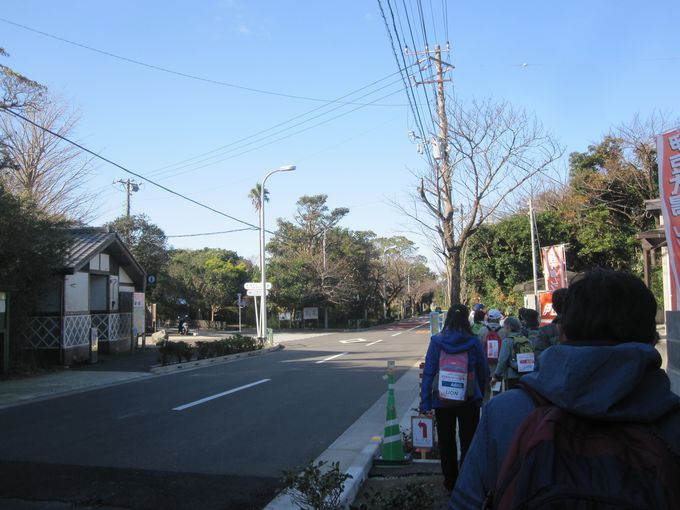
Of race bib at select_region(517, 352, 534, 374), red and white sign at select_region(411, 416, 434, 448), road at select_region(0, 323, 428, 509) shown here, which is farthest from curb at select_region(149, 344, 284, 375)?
race bib at select_region(517, 352, 534, 374)

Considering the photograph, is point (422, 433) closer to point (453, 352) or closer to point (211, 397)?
point (453, 352)

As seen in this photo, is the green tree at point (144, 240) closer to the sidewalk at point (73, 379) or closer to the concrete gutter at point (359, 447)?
the sidewalk at point (73, 379)

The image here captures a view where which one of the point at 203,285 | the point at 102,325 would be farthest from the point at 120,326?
the point at 203,285

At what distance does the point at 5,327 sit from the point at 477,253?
82.9 ft

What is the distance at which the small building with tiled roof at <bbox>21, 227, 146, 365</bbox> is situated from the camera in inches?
728

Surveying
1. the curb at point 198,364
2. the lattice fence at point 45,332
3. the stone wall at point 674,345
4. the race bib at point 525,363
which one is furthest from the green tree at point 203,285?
the stone wall at point 674,345

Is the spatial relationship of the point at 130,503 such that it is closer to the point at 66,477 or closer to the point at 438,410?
the point at 66,477

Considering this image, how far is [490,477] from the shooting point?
1.59 metres

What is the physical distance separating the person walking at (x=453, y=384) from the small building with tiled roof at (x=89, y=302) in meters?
15.6

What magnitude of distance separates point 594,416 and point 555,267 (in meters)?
17.3

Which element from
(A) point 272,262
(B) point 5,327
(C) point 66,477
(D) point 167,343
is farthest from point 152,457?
(A) point 272,262

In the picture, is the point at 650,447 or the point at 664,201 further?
the point at 664,201

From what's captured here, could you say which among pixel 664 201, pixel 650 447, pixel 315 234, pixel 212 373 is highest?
pixel 315 234

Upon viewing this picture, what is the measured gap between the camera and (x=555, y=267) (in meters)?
17.5
